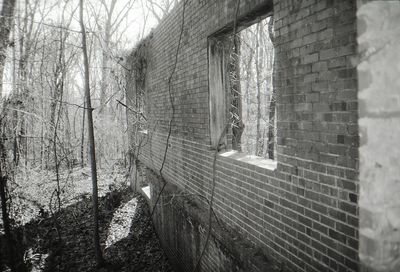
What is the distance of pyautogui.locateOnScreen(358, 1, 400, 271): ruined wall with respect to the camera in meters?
1.50

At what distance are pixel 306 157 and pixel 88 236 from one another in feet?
22.3

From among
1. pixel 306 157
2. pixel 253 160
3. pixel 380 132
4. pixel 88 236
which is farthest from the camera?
pixel 88 236

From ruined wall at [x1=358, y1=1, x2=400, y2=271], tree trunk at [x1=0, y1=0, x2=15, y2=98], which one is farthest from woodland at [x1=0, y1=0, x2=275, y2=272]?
ruined wall at [x1=358, y1=1, x2=400, y2=271]

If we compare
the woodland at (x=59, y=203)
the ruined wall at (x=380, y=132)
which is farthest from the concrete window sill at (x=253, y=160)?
the woodland at (x=59, y=203)

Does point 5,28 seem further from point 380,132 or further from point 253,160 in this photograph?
point 380,132

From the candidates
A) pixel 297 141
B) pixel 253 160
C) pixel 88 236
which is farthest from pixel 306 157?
pixel 88 236

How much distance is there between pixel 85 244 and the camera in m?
7.12

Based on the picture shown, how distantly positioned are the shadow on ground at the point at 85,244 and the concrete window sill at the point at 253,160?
11.8 ft

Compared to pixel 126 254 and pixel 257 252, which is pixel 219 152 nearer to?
pixel 257 252

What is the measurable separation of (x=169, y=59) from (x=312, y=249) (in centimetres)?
433

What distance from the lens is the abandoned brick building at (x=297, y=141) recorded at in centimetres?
159

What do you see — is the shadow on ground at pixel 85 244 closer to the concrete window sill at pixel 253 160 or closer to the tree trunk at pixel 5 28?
the tree trunk at pixel 5 28

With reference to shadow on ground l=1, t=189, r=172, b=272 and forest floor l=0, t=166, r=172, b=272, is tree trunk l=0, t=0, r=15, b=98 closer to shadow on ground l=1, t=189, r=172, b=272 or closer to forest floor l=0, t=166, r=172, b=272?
forest floor l=0, t=166, r=172, b=272

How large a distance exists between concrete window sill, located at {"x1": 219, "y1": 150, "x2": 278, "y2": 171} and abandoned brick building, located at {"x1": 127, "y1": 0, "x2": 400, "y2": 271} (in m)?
0.02
